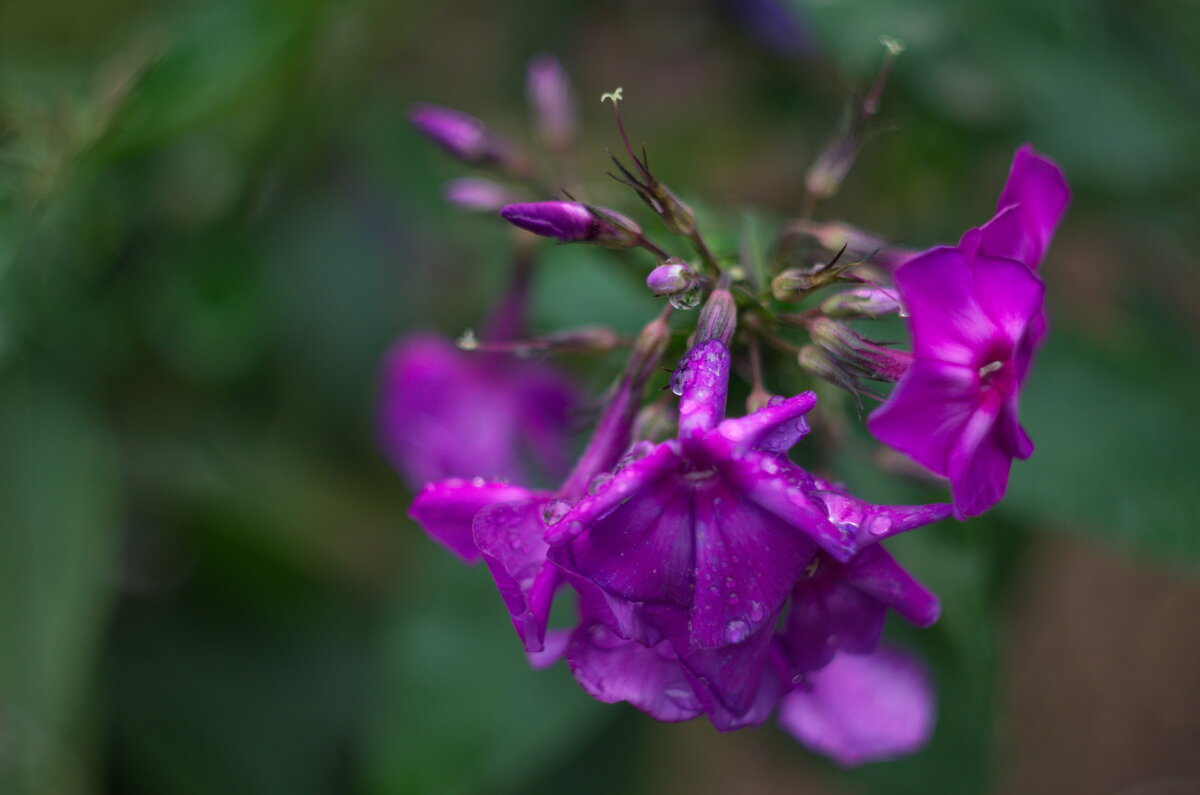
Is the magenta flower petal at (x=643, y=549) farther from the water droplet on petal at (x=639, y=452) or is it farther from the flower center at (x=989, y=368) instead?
the flower center at (x=989, y=368)

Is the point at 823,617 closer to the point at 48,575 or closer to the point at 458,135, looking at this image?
the point at 458,135

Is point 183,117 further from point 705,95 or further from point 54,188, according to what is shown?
point 705,95

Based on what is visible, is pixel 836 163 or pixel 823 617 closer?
pixel 823 617

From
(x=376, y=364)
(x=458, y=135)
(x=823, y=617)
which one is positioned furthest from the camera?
(x=376, y=364)

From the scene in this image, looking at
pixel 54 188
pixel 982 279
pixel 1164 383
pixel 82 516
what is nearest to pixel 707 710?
pixel 982 279

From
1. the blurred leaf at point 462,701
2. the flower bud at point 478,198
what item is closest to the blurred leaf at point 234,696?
the blurred leaf at point 462,701

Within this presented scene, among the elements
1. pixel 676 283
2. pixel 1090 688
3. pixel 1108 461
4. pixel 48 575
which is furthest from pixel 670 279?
pixel 1090 688

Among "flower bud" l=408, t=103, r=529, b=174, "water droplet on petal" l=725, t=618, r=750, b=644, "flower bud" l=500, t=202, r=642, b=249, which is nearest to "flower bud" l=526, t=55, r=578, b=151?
"flower bud" l=408, t=103, r=529, b=174
